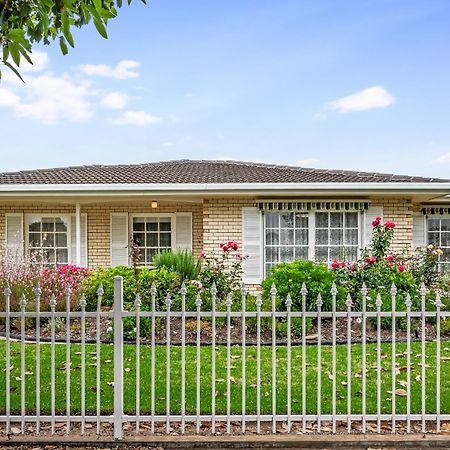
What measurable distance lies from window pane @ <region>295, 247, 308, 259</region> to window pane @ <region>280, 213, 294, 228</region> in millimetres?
627

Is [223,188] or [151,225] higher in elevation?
[223,188]

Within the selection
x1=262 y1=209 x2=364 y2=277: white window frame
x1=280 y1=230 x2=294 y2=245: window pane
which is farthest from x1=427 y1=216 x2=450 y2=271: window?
x1=280 y1=230 x2=294 y2=245: window pane

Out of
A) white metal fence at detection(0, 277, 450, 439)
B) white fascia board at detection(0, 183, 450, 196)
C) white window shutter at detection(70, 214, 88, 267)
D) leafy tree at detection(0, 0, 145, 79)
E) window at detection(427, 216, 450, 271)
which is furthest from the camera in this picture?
window at detection(427, 216, 450, 271)

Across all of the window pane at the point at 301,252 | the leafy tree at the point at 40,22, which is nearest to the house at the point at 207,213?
the window pane at the point at 301,252

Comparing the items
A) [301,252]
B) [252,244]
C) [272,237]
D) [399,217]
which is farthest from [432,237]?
[252,244]

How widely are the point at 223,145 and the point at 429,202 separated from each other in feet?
28.0

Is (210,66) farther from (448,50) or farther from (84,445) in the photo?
(84,445)

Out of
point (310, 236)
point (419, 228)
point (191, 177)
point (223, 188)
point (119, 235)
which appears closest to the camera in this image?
point (223, 188)

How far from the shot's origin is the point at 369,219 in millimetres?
13578

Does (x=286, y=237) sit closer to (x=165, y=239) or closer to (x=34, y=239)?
(x=165, y=239)

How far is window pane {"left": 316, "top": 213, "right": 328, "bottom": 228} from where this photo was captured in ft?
45.0

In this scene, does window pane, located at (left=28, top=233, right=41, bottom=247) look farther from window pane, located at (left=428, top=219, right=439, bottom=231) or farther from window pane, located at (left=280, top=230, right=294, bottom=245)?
window pane, located at (left=428, top=219, right=439, bottom=231)

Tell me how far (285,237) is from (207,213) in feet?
6.89

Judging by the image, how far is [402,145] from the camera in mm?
16047
